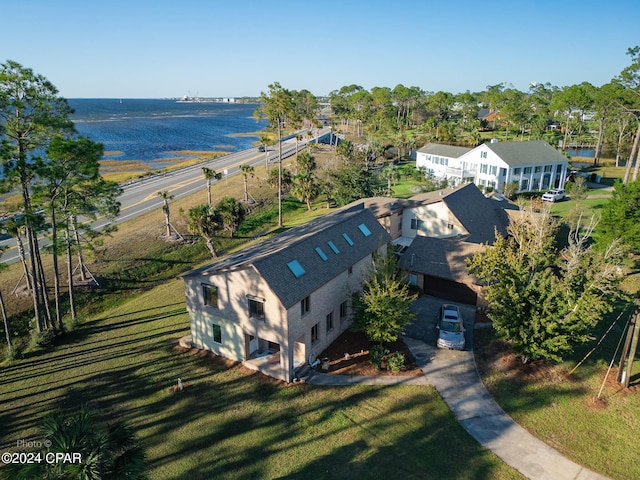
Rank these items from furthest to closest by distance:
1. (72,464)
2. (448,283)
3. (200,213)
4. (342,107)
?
Result: (342,107), (200,213), (448,283), (72,464)

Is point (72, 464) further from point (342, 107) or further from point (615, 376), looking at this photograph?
point (342, 107)

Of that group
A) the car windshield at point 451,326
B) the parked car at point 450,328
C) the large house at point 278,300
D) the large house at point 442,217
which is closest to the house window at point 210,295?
the large house at point 278,300

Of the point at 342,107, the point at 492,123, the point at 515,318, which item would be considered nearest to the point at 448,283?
the point at 515,318

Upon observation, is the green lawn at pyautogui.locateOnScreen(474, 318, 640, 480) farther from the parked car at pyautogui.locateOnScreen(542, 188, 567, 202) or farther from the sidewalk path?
the parked car at pyautogui.locateOnScreen(542, 188, 567, 202)

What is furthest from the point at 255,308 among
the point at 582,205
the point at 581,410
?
the point at 582,205

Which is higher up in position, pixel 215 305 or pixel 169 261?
pixel 215 305

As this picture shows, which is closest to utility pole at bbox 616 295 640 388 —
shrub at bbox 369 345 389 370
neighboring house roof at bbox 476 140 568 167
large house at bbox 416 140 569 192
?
shrub at bbox 369 345 389 370

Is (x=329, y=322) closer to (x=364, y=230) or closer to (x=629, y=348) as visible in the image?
(x=364, y=230)

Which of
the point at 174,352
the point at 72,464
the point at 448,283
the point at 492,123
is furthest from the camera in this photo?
the point at 492,123
